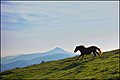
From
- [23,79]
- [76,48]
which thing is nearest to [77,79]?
[23,79]

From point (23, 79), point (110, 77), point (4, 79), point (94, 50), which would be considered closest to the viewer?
point (110, 77)

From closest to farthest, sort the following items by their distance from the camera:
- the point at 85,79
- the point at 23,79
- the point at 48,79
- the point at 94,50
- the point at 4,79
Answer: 1. the point at 85,79
2. the point at 48,79
3. the point at 23,79
4. the point at 4,79
5. the point at 94,50

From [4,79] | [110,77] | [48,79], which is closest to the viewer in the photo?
[110,77]

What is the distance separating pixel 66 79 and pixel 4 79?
15.2 m

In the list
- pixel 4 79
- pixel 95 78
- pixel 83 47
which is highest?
pixel 83 47

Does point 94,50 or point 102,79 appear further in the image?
point 94,50

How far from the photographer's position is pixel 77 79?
25609mm

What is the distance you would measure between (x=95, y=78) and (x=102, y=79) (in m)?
1.03

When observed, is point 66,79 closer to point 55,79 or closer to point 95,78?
point 55,79

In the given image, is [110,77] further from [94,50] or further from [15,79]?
[94,50]

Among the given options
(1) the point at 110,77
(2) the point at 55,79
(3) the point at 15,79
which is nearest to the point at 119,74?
(1) the point at 110,77

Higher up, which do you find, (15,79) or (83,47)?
(83,47)

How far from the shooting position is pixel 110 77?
22922 mm

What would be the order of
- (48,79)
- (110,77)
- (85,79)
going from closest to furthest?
(110,77) < (85,79) < (48,79)
